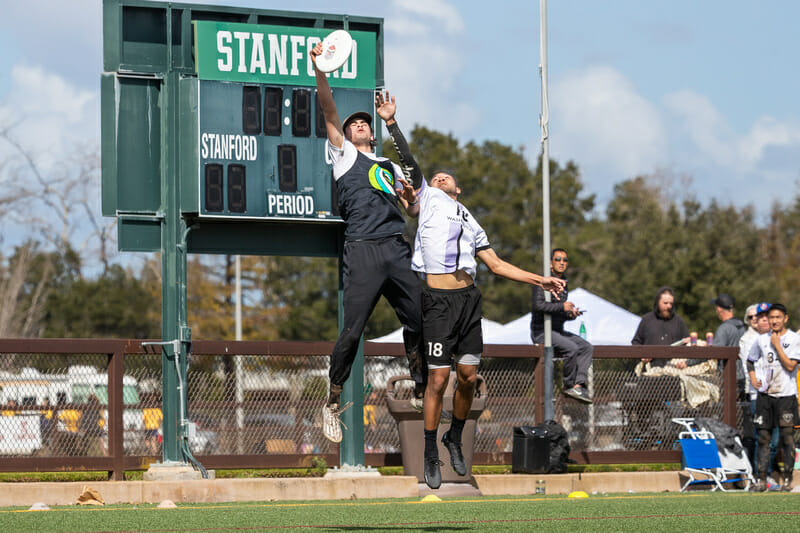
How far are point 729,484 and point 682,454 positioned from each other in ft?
2.29

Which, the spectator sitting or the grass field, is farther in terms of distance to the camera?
the spectator sitting

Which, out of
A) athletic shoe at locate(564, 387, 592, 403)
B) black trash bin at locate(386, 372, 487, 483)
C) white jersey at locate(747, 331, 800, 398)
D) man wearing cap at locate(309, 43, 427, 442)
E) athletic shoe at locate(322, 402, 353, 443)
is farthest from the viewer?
athletic shoe at locate(564, 387, 592, 403)

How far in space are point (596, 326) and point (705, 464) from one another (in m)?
8.38

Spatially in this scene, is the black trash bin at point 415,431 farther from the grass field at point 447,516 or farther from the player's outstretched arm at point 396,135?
the player's outstretched arm at point 396,135

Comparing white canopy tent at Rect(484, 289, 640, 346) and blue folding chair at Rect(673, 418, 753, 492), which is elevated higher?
white canopy tent at Rect(484, 289, 640, 346)

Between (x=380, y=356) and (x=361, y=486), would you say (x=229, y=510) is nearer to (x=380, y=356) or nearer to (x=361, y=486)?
(x=361, y=486)

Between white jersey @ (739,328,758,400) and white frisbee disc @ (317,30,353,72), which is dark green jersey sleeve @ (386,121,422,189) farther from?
white jersey @ (739,328,758,400)

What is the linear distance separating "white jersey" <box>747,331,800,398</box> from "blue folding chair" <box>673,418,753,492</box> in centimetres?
102

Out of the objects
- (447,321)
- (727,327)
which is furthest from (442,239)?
(727,327)

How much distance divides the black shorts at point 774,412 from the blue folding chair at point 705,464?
67 centimetres

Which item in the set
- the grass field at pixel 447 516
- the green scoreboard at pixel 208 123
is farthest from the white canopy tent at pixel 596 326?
the grass field at pixel 447 516

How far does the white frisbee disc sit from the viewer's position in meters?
7.52

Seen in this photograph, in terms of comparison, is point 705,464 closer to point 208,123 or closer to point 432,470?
point 432,470

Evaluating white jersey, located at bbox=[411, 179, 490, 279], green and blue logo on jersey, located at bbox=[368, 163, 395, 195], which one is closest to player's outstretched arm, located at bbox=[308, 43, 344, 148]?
green and blue logo on jersey, located at bbox=[368, 163, 395, 195]
